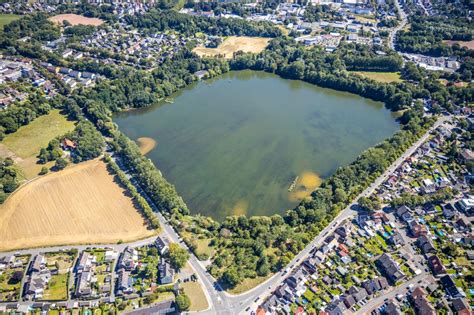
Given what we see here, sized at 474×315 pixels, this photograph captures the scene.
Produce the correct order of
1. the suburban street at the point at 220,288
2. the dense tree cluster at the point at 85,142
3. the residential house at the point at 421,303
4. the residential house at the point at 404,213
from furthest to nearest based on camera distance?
the dense tree cluster at the point at 85,142 → the residential house at the point at 404,213 → the suburban street at the point at 220,288 → the residential house at the point at 421,303

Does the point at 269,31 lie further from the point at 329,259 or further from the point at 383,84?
the point at 329,259

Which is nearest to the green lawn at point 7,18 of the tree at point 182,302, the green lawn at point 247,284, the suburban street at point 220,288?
the suburban street at point 220,288

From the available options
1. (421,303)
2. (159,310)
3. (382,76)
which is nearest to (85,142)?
(159,310)

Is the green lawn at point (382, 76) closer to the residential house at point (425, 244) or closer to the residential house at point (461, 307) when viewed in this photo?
the residential house at point (425, 244)

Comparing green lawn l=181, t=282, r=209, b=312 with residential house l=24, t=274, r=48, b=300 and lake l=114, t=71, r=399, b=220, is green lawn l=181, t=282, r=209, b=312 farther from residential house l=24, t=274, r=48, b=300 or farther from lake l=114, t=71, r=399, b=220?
residential house l=24, t=274, r=48, b=300

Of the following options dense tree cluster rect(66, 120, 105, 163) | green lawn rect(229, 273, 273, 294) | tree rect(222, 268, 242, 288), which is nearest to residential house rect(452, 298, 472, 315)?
green lawn rect(229, 273, 273, 294)

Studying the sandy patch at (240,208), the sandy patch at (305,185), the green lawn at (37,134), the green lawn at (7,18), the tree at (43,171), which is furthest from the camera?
the green lawn at (7,18)
